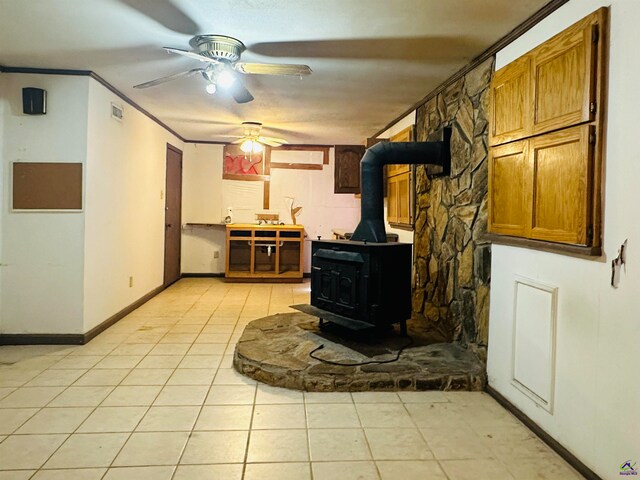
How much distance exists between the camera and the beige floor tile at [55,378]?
2742mm

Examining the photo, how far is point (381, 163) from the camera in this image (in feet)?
11.5

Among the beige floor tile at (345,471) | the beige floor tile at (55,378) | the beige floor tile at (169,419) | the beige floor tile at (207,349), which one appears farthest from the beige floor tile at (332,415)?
the beige floor tile at (55,378)

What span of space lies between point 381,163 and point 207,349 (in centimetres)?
209

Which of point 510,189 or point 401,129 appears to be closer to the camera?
point 510,189

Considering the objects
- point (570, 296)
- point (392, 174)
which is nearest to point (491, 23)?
point (570, 296)

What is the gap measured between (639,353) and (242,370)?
88.6 inches

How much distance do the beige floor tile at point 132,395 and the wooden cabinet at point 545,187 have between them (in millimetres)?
2332

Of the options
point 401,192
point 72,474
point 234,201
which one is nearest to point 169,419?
point 72,474

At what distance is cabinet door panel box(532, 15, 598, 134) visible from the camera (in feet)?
6.03

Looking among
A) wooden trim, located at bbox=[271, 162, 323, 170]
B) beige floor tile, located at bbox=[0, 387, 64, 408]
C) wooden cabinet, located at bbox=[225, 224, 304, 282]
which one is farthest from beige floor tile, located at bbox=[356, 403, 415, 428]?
wooden trim, located at bbox=[271, 162, 323, 170]

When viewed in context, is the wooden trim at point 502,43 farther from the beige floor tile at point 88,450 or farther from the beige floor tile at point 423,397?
the beige floor tile at point 88,450

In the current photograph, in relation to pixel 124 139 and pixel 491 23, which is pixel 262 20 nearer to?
pixel 491 23

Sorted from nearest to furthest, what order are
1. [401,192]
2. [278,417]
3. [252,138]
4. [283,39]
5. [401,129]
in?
[278,417]
[283,39]
[401,192]
[401,129]
[252,138]

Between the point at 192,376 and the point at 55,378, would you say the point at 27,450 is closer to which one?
the point at 55,378
